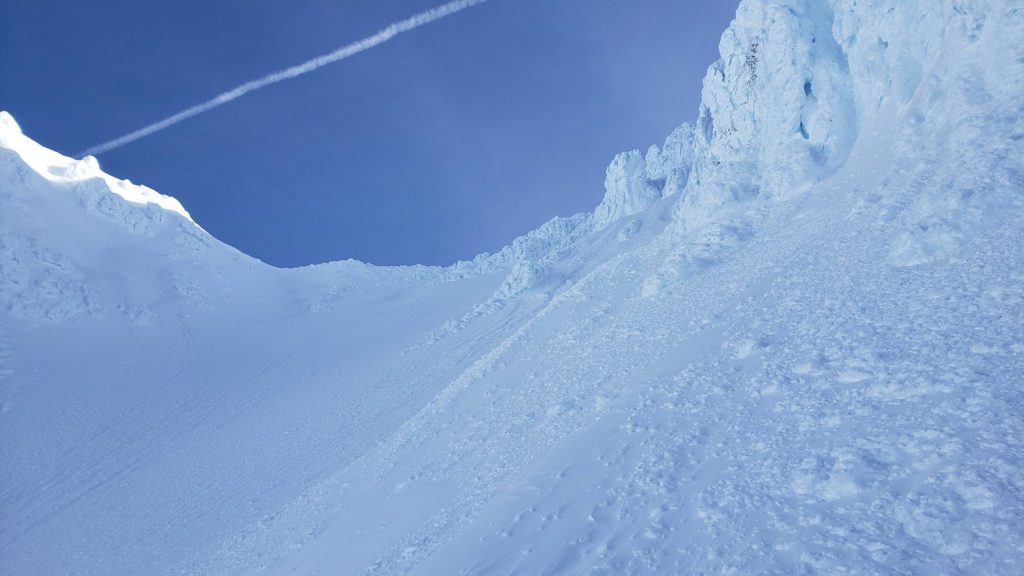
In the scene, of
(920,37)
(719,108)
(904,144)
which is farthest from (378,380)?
(920,37)

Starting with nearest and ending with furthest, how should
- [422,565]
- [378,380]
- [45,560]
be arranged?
[422,565] < [45,560] < [378,380]

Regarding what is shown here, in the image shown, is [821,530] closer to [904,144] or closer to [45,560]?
[904,144]

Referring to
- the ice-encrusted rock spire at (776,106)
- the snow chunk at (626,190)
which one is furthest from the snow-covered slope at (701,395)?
the snow chunk at (626,190)

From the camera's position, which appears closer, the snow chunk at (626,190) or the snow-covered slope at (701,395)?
the snow-covered slope at (701,395)

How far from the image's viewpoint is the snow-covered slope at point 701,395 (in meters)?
11.1

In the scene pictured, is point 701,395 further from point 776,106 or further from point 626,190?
point 626,190

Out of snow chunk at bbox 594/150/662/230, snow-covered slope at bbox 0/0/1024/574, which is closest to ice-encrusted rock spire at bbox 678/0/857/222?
snow-covered slope at bbox 0/0/1024/574

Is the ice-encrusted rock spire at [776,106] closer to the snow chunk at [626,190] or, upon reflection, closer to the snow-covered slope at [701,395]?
the snow-covered slope at [701,395]

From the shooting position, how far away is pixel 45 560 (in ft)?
100

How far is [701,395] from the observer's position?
16.6 meters

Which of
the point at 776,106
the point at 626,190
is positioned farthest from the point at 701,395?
the point at 626,190

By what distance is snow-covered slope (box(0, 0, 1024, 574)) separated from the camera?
1106cm

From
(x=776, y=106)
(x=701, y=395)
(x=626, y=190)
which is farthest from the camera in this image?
(x=626, y=190)

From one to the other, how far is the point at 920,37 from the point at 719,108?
14814mm
